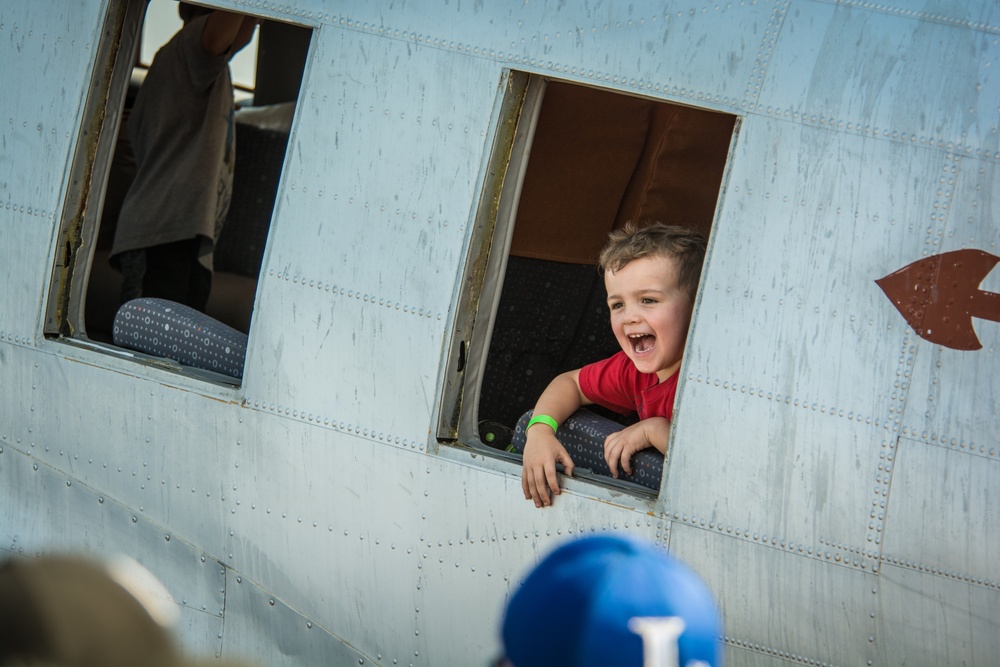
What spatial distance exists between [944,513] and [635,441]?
0.80 m

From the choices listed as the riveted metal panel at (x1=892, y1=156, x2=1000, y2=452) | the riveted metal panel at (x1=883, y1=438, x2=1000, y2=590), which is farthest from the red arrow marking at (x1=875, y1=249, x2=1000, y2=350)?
the riveted metal panel at (x1=883, y1=438, x2=1000, y2=590)

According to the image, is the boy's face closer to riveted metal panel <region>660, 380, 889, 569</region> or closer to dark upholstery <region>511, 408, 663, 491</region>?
dark upholstery <region>511, 408, 663, 491</region>

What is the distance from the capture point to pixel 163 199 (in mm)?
4660

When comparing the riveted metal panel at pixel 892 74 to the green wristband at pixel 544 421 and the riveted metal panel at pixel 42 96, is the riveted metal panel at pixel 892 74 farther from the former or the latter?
the riveted metal panel at pixel 42 96

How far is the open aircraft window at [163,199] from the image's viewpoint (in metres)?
3.53

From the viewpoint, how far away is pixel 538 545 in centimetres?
278

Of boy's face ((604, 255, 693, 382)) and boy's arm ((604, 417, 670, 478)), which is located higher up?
boy's face ((604, 255, 693, 382))

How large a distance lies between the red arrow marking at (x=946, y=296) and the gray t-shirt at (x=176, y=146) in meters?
3.08

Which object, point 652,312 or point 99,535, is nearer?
point 652,312

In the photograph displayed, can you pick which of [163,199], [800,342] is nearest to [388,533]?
[800,342]

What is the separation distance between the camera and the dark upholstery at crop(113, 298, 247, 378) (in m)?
3.51

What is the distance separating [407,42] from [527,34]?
14.4 inches

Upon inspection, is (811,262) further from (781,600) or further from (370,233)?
(370,233)

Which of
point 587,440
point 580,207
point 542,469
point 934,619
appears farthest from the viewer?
point 580,207
